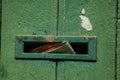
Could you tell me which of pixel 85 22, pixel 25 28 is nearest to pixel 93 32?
pixel 85 22

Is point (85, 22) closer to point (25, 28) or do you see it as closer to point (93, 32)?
point (93, 32)

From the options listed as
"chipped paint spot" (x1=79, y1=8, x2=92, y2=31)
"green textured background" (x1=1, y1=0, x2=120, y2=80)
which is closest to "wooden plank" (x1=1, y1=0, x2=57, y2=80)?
"green textured background" (x1=1, y1=0, x2=120, y2=80)

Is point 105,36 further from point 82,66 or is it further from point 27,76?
point 27,76

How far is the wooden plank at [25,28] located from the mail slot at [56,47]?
25 mm

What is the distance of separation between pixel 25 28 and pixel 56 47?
0.16 metres

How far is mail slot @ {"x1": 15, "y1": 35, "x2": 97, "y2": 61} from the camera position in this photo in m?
1.85

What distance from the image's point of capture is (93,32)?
6.12 feet

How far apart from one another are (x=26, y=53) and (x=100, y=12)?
35 centimetres

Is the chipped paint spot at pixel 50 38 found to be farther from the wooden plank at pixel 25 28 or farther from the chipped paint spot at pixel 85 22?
the chipped paint spot at pixel 85 22

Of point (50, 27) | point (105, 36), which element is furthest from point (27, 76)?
point (105, 36)

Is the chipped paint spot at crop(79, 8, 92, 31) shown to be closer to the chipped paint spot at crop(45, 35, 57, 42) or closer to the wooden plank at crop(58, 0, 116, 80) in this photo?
the wooden plank at crop(58, 0, 116, 80)

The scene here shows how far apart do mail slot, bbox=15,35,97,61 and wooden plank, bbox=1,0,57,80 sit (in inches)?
1.0

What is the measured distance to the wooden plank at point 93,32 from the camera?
1.85 metres

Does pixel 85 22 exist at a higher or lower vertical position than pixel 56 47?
higher
